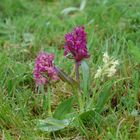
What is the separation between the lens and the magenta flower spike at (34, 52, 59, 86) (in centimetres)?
163

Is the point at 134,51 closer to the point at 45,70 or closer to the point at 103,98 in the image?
the point at 103,98

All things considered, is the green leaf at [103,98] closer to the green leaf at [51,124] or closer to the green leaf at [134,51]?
the green leaf at [51,124]

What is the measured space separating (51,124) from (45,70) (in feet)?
0.65

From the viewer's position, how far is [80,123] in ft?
5.24

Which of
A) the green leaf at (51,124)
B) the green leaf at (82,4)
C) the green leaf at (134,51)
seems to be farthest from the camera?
the green leaf at (82,4)

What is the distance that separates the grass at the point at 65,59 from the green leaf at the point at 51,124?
20mm

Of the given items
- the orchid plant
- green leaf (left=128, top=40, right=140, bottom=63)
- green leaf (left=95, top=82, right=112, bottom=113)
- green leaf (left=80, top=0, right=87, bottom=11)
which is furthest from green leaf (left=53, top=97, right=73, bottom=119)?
green leaf (left=80, top=0, right=87, bottom=11)

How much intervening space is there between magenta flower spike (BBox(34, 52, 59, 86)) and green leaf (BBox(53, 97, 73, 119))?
97 millimetres

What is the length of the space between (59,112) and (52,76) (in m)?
0.14

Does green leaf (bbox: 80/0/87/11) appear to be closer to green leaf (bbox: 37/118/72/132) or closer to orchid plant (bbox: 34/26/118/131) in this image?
orchid plant (bbox: 34/26/118/131)

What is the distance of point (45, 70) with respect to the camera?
163 centimetres

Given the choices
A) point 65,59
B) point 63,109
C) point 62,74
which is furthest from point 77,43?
point 65,59

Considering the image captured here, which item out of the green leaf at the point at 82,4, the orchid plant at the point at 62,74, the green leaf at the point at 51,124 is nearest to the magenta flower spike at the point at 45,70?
the orchid plant at the point at 62,74

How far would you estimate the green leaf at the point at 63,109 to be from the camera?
1669 mm
